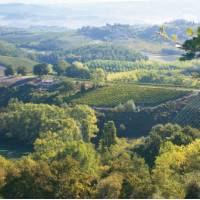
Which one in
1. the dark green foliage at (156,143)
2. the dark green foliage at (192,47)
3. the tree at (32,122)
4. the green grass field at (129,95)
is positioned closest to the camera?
the dark green foliage at (192,47)

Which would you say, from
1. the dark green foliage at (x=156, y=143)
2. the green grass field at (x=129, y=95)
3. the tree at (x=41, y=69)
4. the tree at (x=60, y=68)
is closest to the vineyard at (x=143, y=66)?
the tree at (x=60, y=68)

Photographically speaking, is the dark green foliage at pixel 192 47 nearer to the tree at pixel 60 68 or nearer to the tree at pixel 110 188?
the tree at pixel 110 188

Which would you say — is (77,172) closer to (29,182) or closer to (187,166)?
(29,182)

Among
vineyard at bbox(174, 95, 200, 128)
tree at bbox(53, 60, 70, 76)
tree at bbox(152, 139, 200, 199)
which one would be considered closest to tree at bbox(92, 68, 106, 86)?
tree at bbox(53, 60, 70, 76)

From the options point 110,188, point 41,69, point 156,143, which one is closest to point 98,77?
point 41,69

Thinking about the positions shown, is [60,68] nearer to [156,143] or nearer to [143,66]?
[143,66]

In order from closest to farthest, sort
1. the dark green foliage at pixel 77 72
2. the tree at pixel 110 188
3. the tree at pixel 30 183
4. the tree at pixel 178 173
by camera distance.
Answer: the tree at pixel 178 173
the tree at pixel 110 188
the tree at pixel 30 183
the dark green foliage at pixel 77 72
